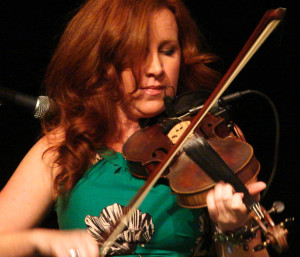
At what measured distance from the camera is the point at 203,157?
0.99 meters

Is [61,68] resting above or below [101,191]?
above

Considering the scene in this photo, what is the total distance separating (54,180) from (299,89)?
3.17 feet

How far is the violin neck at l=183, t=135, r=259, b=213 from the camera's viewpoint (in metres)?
0.88

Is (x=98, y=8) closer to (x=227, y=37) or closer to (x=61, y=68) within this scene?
(x=61, y=68)

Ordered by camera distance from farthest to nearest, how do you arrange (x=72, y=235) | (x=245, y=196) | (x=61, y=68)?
(x=61, y=68) → (x=245, y=196) → (x=72, y=235)

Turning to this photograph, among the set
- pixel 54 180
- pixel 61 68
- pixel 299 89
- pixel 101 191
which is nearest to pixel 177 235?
pixel 101 191

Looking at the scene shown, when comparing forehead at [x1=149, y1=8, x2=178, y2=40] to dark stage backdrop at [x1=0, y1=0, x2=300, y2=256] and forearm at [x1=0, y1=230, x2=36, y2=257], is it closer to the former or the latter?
dark stage backdrop at [x1=0, y1=0, x2=300, y2=256]

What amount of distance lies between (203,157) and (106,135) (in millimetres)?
378

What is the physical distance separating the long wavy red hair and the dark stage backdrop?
22 cm

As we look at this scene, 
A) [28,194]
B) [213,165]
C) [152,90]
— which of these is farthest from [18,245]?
[152,90]

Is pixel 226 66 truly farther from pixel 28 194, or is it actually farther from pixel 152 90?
pixel 28 194

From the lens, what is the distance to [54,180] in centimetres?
116

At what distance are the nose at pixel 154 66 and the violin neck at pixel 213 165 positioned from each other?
23 cm

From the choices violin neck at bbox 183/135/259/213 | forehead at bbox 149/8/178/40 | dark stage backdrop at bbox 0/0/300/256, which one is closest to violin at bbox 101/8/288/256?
violin neck at bbox 183/135/259/213
